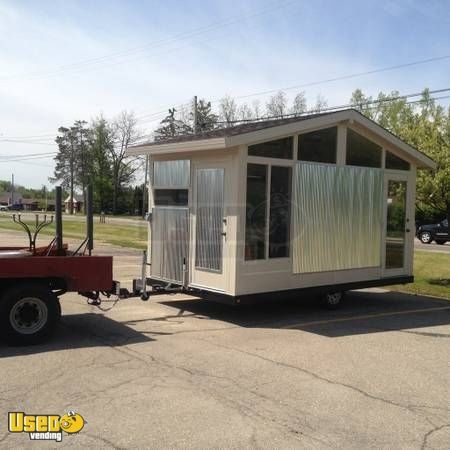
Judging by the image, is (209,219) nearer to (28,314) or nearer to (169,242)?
(169,242)

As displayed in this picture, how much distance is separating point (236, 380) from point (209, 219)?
12.6ft

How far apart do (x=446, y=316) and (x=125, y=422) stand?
7113 millimetres

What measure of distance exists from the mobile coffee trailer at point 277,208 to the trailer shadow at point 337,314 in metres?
0.44

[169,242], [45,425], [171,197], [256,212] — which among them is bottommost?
[45,425]

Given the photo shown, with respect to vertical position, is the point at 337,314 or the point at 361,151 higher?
the point at 361,151

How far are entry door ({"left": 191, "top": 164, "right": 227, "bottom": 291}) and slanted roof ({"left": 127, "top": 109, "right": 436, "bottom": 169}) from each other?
1.52ft

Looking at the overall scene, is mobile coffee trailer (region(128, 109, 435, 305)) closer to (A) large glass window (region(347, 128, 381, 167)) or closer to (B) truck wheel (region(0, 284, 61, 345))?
(A) large glass window (region(347, 128, 381, 167))

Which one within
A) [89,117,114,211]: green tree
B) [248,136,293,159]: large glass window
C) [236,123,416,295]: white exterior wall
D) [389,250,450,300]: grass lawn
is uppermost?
[89,117,114,211]: green tree

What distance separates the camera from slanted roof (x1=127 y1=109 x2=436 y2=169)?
28.7 ft

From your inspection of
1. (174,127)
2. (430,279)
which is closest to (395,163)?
(430,279)

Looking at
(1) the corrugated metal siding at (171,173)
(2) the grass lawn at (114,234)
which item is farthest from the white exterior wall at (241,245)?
(2) the grass lawn at (114,234)

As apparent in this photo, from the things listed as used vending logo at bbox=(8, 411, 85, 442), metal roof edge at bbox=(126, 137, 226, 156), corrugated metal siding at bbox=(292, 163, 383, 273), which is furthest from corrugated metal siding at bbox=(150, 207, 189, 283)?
used vending logo at bbox=(8, 411, 85, 442)

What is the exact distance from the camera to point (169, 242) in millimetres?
10203

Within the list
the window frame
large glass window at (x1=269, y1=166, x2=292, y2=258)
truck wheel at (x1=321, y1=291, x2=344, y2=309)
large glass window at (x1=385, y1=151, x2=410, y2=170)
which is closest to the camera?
the window frame
